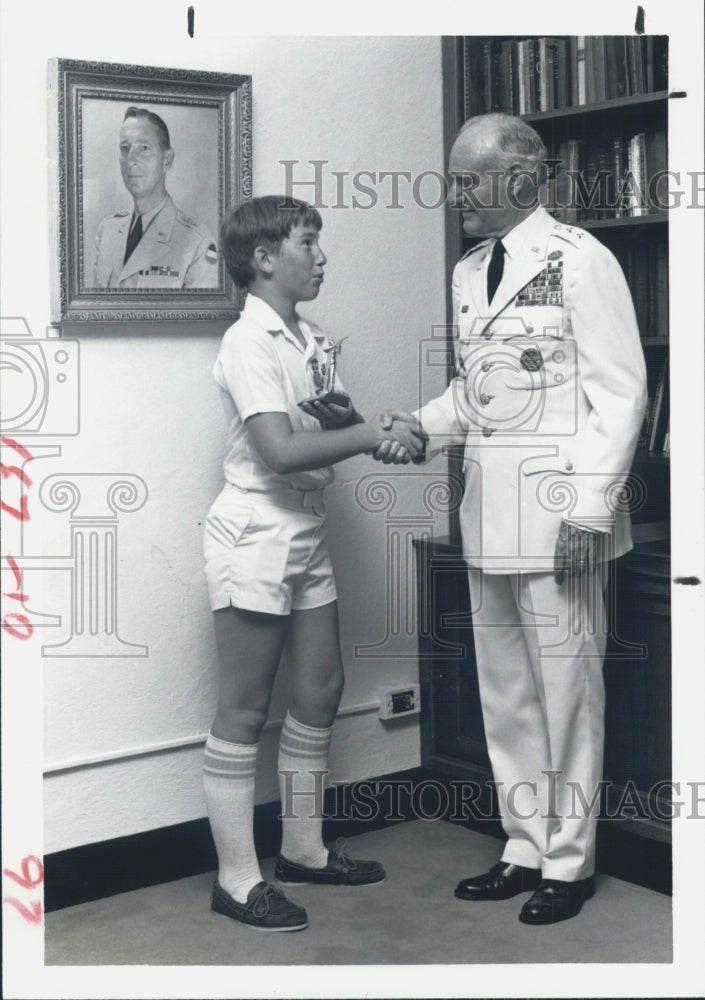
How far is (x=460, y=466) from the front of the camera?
10.1ft

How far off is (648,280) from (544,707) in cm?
98

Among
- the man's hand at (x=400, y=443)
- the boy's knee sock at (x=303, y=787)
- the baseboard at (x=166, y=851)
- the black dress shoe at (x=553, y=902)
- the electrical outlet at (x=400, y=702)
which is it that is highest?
the man's hand at (x=400, y=443)

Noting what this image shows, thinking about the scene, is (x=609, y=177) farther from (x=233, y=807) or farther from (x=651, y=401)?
(x=233, y=807)

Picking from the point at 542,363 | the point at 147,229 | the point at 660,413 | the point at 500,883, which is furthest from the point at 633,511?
the point at 147,229

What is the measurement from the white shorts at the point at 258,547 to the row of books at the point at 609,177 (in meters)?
0.95

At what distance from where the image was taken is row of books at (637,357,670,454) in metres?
3.02

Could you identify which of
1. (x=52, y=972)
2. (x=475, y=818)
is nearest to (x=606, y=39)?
(x=475, y=818)

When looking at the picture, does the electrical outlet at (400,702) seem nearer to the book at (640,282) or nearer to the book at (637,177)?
the book at (640,282)

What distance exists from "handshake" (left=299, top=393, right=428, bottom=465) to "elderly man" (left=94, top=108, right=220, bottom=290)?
0.37 metres

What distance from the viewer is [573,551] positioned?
2621 millimetres

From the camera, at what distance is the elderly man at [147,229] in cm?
262

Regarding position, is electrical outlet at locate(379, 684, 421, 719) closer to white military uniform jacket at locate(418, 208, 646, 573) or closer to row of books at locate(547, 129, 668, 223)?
white military uniform jacket at locate(418, 208, 646, 573)

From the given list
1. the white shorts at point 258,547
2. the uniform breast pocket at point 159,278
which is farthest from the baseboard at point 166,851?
the uniform breast pocket at point 159,278

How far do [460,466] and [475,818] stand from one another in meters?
0.82
